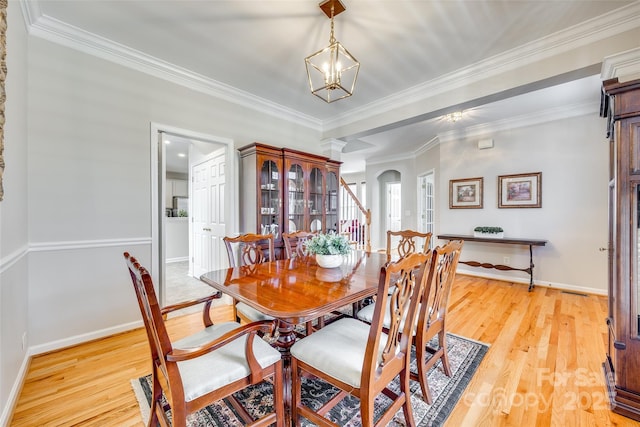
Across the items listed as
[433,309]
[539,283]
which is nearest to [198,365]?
[433,309]

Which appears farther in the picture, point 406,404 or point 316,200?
point 316,200

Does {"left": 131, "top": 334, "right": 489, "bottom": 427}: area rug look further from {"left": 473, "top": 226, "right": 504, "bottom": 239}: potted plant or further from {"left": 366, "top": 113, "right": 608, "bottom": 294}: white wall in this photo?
{"left": 366, "top": 113, "right": 608, "bottom": 294}: white wall

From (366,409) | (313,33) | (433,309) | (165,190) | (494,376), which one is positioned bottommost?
(494,376)

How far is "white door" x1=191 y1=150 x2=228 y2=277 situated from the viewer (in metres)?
3.79

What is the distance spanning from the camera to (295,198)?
3.83 metres

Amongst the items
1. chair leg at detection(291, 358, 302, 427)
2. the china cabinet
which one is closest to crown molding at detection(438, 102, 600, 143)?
the china cabinet

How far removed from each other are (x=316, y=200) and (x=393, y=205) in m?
4.51

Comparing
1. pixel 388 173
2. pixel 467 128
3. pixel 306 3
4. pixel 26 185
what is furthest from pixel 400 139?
pixel 26 185

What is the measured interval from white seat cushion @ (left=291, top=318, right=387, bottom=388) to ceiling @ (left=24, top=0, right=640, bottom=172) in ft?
7.56

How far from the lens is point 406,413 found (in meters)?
1.41

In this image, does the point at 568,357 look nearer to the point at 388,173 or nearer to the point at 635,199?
the point at 635,199

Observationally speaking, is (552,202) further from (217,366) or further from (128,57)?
(128,57)

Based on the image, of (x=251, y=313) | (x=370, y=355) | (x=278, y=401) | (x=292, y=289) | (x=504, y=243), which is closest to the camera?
(x=370, y=355)

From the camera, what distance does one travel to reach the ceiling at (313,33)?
2.01 m
